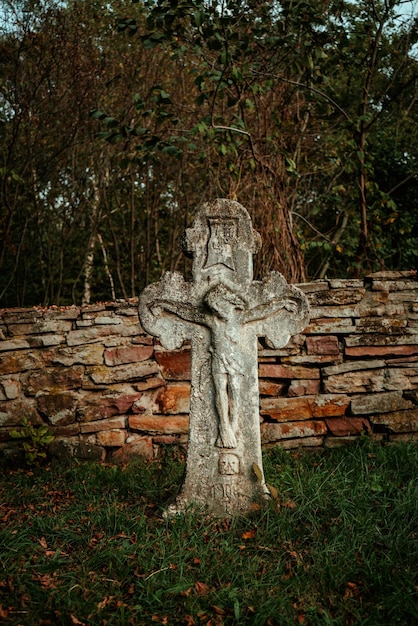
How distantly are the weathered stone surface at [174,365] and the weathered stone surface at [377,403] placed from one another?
1539mm

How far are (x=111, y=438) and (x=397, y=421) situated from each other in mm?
2566

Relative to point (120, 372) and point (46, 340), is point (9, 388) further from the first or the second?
point (120, 372)

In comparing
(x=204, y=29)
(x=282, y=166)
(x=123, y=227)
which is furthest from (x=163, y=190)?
(x=204, y=29)

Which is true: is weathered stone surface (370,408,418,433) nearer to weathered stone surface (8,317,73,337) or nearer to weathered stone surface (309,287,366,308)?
weathered stone surface (309,287,366,308)

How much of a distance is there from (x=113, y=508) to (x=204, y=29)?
393cm

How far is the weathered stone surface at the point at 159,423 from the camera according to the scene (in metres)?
5.26

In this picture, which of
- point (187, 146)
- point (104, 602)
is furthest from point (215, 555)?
point (187, 146)

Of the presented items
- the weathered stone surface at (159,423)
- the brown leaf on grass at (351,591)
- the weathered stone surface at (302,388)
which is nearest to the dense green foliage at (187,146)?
the weathered stone surface at (302,388)

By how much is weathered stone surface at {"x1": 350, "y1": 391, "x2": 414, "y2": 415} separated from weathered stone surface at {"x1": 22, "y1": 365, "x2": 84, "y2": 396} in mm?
2491

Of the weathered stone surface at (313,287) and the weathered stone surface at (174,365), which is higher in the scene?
the weathered stone surface at (313,287)

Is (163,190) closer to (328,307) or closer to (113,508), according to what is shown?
(328,307)

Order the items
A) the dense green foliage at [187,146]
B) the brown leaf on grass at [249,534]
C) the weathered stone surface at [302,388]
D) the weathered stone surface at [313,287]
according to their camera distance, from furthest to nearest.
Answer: the dense green foliage at [187,146], the weathered stone surface at [313,287], the weathered stone surface at [302,388], the brown leaf on grass at [249,534]

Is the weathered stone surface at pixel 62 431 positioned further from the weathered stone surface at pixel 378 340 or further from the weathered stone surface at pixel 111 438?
the weathered stone surface at pixel 378 340

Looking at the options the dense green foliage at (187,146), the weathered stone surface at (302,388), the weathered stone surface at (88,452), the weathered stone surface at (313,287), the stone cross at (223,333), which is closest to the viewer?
the stone cross at (223,333)
